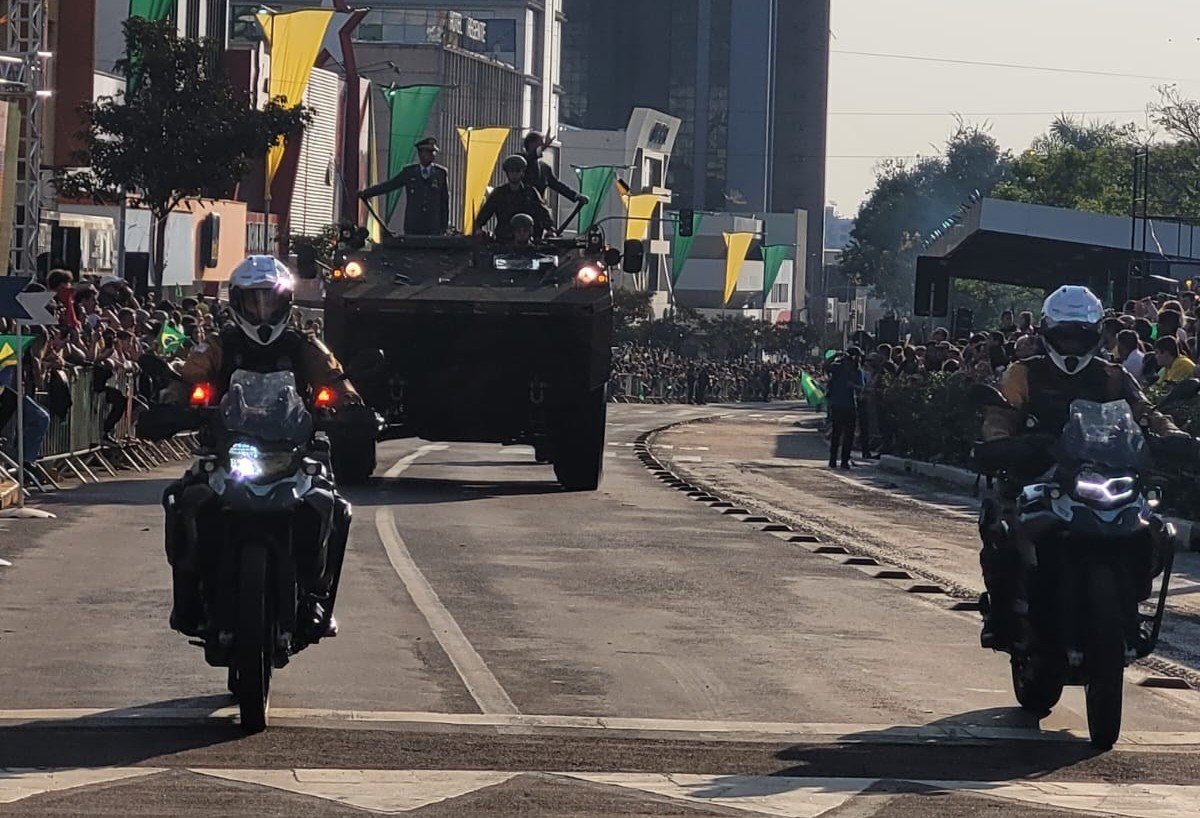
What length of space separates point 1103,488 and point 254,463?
3.18 meters

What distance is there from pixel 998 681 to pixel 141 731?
4.05 meters

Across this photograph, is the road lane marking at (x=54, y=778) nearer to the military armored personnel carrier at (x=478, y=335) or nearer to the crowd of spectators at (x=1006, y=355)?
the crowd of spectators at (x=1006, y=355)

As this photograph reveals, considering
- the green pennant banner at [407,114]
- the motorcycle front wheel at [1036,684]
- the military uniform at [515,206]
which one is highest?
the green pennant banner at [407,114]

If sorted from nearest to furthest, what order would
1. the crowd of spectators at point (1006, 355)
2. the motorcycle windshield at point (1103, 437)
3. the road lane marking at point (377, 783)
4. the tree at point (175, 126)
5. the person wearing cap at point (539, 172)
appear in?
the road lane marking at point (377, 783) → the motorcycle windshield at point (1103, 437) → the crowd of spectators at point (1006, 355) → the person wearing cap at point (539, 172) → the tree at point (175, 126)

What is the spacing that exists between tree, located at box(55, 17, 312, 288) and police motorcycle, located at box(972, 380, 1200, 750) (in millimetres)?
29125

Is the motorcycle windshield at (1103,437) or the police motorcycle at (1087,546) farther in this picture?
the motorcycle windshield at (1103,437)

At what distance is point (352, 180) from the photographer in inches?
3521

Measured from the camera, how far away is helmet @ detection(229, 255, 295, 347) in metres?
9.53

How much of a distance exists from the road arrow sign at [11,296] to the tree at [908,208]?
140m

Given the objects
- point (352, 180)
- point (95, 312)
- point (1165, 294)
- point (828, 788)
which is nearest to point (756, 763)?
point (828, 788)

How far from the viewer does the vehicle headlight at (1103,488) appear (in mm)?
9406

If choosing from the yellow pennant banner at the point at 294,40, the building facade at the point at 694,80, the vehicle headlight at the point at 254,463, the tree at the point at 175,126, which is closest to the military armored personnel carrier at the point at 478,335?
the vehicle headlight at the point at 254,463

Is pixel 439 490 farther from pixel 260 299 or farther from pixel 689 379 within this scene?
pixel 689 379

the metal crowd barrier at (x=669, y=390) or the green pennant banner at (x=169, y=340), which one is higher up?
the green pennant banner at (x=169, y=340)
